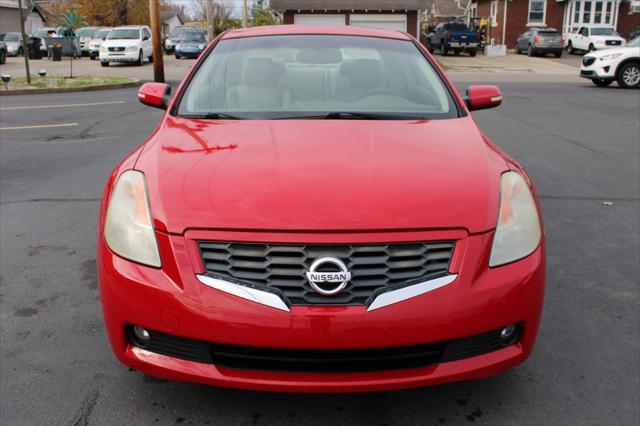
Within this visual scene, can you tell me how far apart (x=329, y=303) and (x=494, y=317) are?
0.59 meters

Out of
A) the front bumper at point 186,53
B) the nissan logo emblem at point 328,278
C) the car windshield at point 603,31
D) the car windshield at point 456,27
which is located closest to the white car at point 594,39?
the car windshield at point 603,31

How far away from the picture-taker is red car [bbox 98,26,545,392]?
7.18ft

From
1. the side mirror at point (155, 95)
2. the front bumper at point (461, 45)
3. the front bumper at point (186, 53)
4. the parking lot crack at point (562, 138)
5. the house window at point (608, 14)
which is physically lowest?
the parking lot crack at point (562, 138)

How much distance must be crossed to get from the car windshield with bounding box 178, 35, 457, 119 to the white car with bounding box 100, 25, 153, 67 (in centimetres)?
2601

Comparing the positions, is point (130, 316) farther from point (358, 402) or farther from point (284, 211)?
point (358, 402)

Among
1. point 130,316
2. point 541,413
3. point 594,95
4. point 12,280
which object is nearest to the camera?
point 130,316

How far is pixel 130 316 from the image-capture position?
2.33 m

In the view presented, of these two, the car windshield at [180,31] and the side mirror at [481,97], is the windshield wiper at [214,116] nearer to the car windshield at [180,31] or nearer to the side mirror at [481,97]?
the side mirror at [481,97]

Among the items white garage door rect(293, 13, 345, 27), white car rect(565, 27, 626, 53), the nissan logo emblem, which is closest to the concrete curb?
the nissan logo emblem

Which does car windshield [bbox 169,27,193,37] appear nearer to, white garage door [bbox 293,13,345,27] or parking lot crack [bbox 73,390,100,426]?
white garage door [bbox 293,13,345,27]

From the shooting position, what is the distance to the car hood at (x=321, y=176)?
2.31 meters

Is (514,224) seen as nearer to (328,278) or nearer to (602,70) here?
(328,278)

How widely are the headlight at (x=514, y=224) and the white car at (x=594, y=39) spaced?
35.3m

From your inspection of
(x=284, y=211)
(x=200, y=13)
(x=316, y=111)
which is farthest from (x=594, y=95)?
(x=200, y=13)
